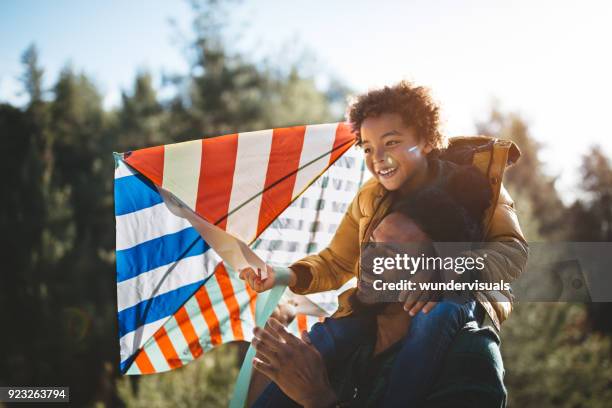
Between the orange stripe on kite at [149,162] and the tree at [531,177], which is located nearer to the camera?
the orange stripe on kite at [149,162]

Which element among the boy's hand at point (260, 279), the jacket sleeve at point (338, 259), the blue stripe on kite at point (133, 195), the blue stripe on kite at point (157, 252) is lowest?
the boy's hand at point (260, 279)

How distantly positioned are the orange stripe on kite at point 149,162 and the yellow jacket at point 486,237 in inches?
21.8

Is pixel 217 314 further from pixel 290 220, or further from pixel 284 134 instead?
pixel 284 134

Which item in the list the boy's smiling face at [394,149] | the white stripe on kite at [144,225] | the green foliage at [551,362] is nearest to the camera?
the boy's smiling face at [394,149]

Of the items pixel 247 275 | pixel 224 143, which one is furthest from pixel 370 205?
pixel 224 143

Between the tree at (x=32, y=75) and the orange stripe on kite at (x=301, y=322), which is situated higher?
the tree at (x=32, y=75)

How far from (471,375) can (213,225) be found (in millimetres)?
883

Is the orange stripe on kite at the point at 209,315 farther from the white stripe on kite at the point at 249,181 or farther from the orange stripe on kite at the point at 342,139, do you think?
the orange stripe on kite at the point at 342,139

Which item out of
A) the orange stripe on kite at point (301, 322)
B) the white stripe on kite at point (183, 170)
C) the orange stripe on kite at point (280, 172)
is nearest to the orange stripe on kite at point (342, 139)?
the orange stripe on kite at point (280, 172)

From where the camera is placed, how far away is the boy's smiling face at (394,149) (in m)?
1.56

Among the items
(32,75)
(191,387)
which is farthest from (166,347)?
(32,75)

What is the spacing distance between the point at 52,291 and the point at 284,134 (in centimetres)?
1513

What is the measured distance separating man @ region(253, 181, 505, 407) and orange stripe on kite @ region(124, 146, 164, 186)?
2.07ft

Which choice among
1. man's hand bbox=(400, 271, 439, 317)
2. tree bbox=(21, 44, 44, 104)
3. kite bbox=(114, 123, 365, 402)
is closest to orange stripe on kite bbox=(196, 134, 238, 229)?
kite bbox=(114, 123, 365, 402)
